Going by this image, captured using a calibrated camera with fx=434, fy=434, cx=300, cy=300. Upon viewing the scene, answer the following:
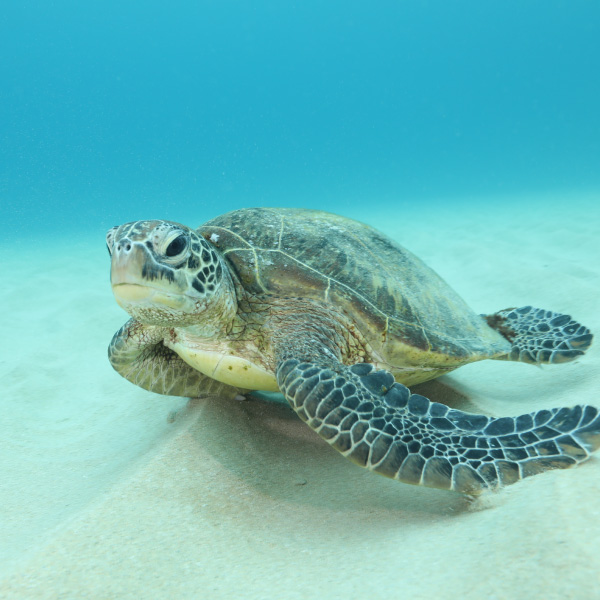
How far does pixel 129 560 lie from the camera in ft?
4.73

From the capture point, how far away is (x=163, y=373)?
2.85 metres

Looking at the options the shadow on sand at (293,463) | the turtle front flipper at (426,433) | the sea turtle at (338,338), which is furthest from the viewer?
the shadow on sand at (293,463)

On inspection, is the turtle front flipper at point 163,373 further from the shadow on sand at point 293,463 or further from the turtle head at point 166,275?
the turtle head at point 166,275

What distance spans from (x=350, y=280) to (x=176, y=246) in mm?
1025

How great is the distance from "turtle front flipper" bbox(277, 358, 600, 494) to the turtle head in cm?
58

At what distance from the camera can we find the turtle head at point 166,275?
198 centimetres

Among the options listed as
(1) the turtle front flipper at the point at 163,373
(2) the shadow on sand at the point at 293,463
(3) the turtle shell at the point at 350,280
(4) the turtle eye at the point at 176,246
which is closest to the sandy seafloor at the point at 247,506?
(2) the shadow on sand at the point at 293,463

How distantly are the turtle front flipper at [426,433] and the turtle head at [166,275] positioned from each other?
0.58 metres

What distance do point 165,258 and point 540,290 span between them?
442 cm

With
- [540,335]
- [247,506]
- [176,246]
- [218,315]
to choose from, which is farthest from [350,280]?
[540,335]

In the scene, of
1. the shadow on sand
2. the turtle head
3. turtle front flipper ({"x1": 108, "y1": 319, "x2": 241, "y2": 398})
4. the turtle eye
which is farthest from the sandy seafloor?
the turtle eye

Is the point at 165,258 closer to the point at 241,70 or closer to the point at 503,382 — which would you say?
the point at 503,382

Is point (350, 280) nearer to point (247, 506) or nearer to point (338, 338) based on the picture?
point (338, 338)

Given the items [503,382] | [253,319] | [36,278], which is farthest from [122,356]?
[36,278]
